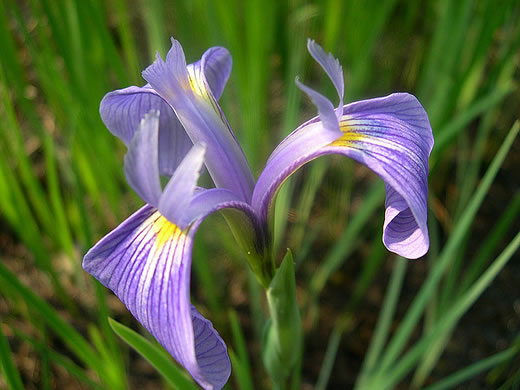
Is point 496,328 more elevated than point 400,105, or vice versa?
point 400,105

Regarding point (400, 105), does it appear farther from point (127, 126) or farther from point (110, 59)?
point (110, 59)

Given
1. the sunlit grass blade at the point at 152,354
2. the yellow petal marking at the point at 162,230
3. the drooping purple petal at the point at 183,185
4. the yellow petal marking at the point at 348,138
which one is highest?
the drooping purple petal at the point at 183,185

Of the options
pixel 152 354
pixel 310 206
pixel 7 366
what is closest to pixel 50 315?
pixel 7 366

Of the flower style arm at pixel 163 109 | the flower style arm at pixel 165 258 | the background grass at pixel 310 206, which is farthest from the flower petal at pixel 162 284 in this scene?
the background grass at pixel 310 206

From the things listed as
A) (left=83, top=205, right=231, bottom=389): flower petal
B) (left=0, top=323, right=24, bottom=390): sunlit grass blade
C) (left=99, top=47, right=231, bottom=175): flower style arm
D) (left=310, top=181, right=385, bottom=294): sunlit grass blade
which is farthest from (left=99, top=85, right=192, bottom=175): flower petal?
(left=310, top=181, right=385, bottom=294): sunlit grass blade

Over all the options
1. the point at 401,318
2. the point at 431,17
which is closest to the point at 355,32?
the point at 431,17

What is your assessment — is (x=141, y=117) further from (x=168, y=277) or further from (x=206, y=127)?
(x=168, y=277)

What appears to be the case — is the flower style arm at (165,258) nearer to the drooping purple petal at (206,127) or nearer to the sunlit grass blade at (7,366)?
the drooping purple petal at (206,127)
